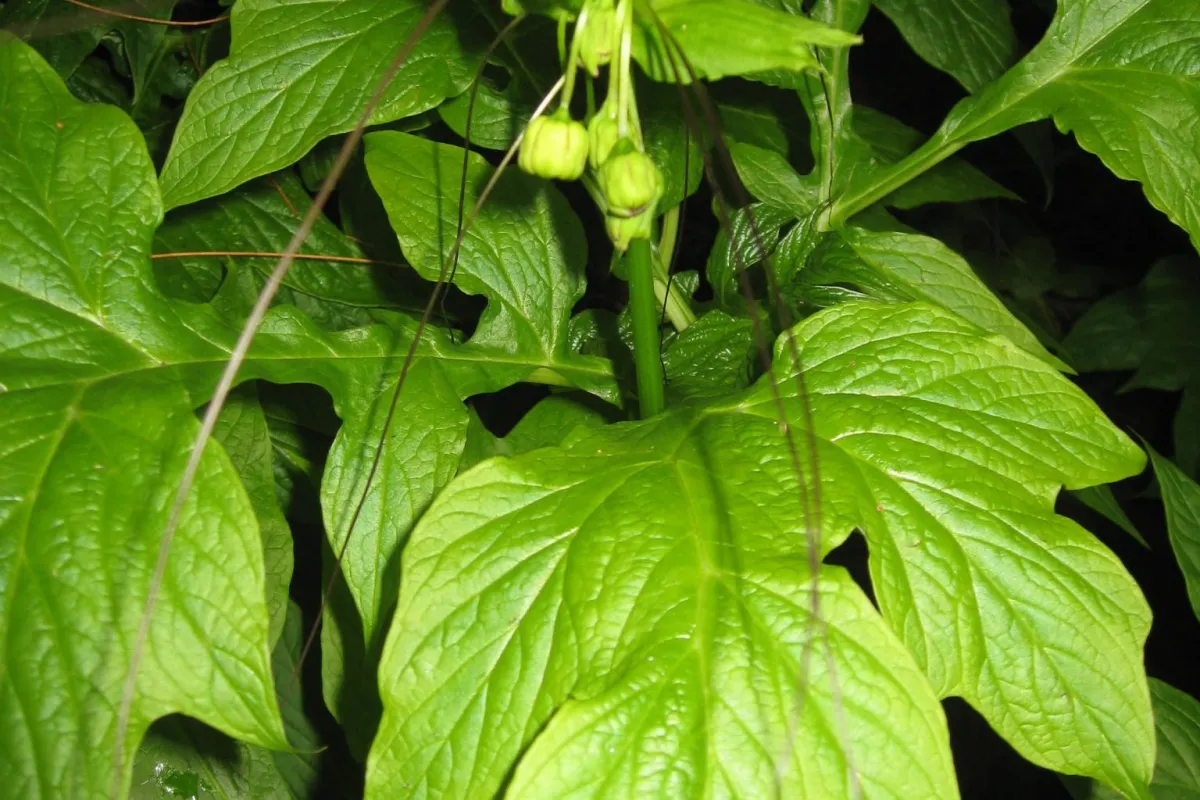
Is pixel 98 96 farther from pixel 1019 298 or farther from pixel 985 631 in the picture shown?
pixel 1019 298

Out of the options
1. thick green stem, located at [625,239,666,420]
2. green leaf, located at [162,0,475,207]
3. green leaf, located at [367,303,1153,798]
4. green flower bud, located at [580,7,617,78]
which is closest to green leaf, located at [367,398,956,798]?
green leaf, located at [367,303,1153,798]

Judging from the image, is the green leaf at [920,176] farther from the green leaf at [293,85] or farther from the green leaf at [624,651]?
the green leaf at [624,651]

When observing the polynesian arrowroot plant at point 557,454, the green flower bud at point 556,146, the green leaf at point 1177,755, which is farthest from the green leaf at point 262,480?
the green leaf at point 1177,755

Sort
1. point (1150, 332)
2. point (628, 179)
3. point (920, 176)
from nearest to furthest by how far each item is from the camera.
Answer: point (628, 179) → point (920, 176) → point (1150, 332)

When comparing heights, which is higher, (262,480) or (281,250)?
(281,250)

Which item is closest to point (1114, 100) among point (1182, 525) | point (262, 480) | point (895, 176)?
point (895, 176)

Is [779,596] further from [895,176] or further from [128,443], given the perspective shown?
[895,176]

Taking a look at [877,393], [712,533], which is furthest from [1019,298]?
[712,533]
